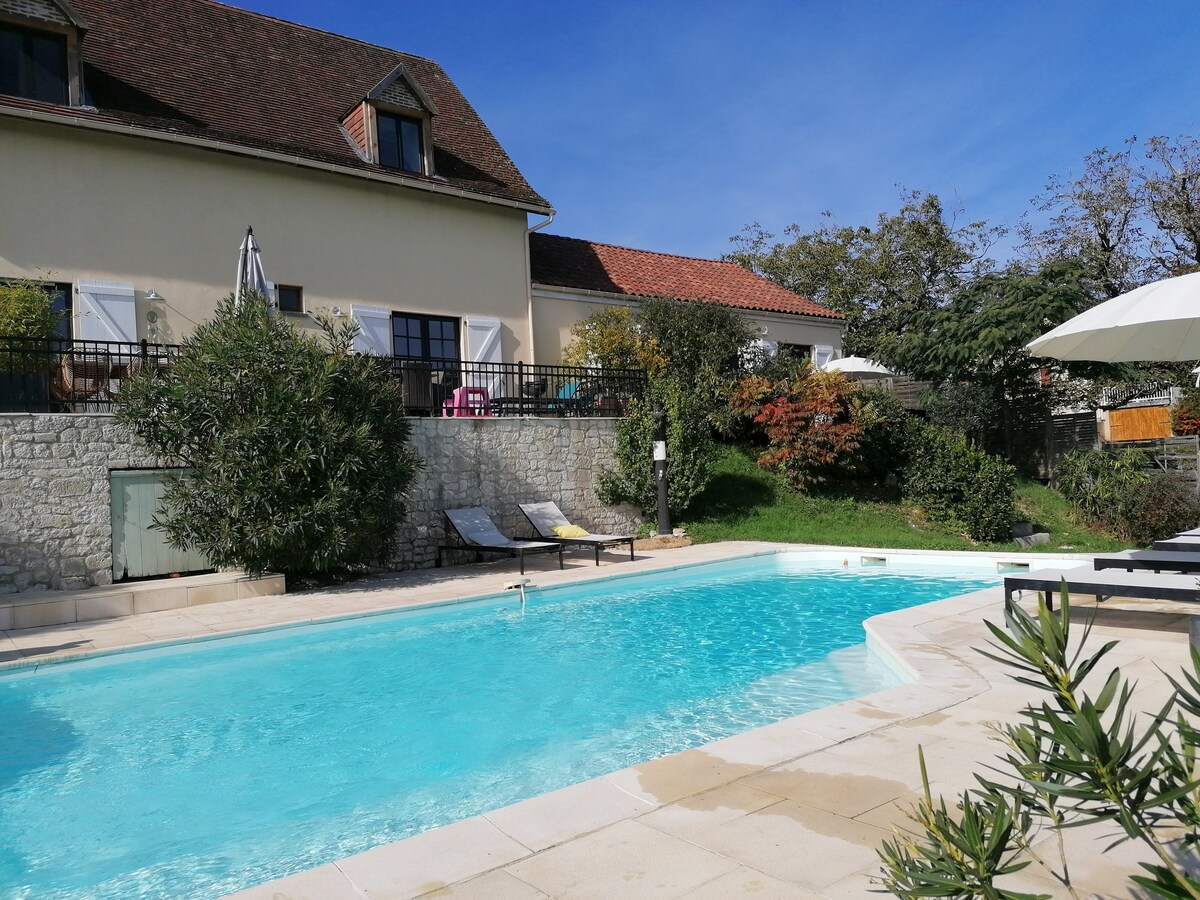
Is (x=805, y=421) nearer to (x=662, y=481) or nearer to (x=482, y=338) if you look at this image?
(x=662, y=481)

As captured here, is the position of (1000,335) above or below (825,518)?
above

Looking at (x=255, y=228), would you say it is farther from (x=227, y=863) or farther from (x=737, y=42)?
(x=227, y=863)

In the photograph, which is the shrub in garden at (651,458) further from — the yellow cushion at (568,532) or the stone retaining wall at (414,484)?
the yellow cushion at (568,532)

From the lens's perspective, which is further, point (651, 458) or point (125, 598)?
point (651, 458)

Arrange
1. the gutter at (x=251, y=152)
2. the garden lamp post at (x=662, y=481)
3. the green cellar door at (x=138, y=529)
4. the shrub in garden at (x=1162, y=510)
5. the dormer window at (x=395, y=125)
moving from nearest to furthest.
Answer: the green cellar door at (x=138, y=529)
the gutter at (x=251, y=152)
the shrub in garden at (x=1162, y=510)
the garden lamp post at (x=662, y=481)
the dormer window at (x=395, y=125)

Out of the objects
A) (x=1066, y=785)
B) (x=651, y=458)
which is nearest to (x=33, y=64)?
(x=651, y=458)

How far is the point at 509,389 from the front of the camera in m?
15.9

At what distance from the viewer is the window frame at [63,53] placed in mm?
12992

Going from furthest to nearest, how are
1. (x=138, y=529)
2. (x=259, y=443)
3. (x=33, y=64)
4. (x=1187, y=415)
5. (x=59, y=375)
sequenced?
1. (x=1187, y=415)
2. (x=33, y=64)
3. (x=138, y=529)
4. (x=59, y=375)
5. (x=259, y=443)

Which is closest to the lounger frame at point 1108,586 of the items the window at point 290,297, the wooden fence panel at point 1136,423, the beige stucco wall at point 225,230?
the beige stucco wall at point 225,230

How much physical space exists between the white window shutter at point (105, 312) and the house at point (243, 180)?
0.02 m

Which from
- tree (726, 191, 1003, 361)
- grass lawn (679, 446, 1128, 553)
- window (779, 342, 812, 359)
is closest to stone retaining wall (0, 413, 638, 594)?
grass lawn (679, 446, 1128, 553)

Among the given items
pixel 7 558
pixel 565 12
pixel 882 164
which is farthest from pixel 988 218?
pixel 7 558

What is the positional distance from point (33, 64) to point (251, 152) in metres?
3.27
